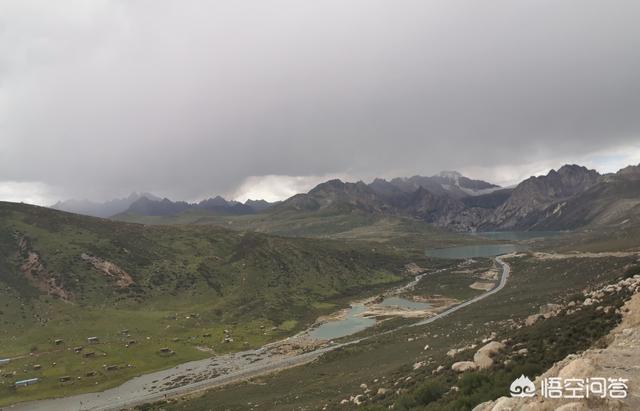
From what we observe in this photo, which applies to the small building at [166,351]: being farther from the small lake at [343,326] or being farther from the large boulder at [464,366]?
the large boulder at [464,366]

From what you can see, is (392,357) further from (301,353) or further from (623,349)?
(623,349)

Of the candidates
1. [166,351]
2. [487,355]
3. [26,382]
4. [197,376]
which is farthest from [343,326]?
[487,355]

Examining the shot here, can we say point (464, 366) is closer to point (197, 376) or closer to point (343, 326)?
point (197, 376)

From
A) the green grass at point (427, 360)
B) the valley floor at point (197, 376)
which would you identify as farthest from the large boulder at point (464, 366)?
the valley floor at point (197, 376)

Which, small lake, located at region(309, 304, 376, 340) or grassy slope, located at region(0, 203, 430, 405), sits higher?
grassy slope, located at region(0, 203, 430, 405)

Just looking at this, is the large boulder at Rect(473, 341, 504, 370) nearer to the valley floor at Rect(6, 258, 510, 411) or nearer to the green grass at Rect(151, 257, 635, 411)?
the green grass at Rect(151, 257, 635, 411)

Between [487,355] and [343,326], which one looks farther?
[343,326]

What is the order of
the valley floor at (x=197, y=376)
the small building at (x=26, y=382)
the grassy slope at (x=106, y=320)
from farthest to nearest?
1. the grassy slope at (x=106, y=320)
2. the small building at (x=26, y=382)
3. the valley floor at (x=197, y=376)

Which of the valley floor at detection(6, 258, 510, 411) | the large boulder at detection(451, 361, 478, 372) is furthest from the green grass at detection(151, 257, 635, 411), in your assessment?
the valley floor at detection(6, 258, 510, 411)
